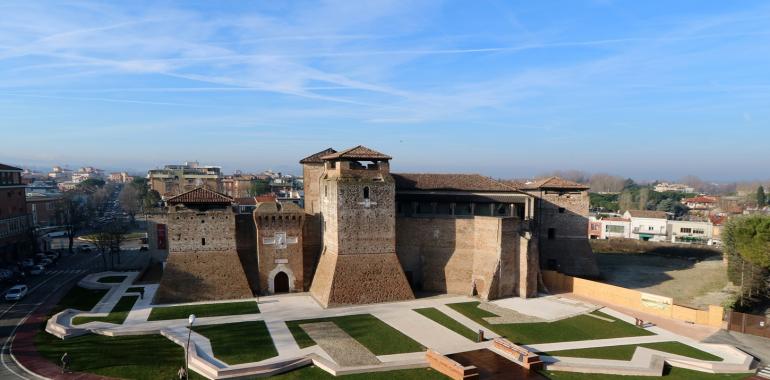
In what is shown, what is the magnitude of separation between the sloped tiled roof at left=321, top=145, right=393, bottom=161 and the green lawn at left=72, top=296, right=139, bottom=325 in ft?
48.1

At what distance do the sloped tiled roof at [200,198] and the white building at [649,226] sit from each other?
63.7 metres

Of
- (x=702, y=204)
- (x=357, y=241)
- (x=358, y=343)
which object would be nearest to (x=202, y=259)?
(x=357, y=241)

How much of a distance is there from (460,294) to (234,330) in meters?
14.6

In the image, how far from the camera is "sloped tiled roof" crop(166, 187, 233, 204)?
27.3 meters

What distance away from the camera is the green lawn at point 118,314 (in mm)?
22670

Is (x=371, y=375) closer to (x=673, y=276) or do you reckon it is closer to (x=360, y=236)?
(x=360, y=236)

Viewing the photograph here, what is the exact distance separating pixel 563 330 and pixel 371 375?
1122cm

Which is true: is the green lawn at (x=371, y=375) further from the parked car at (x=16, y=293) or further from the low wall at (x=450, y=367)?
the parked car at (x=16, y=293)

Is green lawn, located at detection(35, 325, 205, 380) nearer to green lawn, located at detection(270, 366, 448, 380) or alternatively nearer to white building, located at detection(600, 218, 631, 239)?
green lawn, located at detection(270, 366, 448, 380)

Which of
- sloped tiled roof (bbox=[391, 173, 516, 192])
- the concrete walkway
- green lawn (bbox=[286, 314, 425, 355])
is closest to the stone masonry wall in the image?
the concrete walkway

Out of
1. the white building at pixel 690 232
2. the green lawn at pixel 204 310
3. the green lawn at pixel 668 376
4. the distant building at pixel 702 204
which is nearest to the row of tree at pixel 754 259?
the green lawn at pixel 668 376

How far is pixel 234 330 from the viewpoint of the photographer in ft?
71.3

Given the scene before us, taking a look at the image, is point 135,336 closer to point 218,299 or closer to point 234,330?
point 234,330

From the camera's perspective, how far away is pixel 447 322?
77.3 ft
